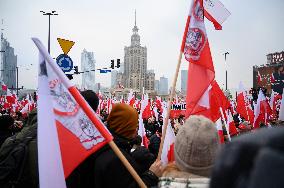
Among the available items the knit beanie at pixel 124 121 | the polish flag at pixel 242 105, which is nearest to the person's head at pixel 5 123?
the knit beanie at pixel 124 121

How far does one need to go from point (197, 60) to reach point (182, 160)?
2.48 metres

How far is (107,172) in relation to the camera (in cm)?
233

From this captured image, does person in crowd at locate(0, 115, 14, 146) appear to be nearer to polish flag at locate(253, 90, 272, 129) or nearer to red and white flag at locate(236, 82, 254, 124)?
polish flag at locate(253, 90, 272, 129)

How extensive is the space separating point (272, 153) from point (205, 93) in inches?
138

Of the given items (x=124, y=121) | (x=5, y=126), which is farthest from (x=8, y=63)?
(x=124, y=121)

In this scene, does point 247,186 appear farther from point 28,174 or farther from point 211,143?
point 28,174

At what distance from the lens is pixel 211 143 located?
166cm

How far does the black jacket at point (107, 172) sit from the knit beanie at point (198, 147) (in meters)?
0.76

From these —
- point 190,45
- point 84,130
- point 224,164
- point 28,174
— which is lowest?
point 28,174

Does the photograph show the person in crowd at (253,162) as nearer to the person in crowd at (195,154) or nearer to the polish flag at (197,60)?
the person in crowd at (195,154)

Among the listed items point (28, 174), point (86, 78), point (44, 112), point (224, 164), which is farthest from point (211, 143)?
point (86, 78)

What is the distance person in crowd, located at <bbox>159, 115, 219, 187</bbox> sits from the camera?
1644mm

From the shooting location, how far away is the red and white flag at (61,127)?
2328 millimetres

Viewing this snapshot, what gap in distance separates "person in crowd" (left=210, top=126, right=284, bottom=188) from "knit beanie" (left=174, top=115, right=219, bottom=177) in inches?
39.8
